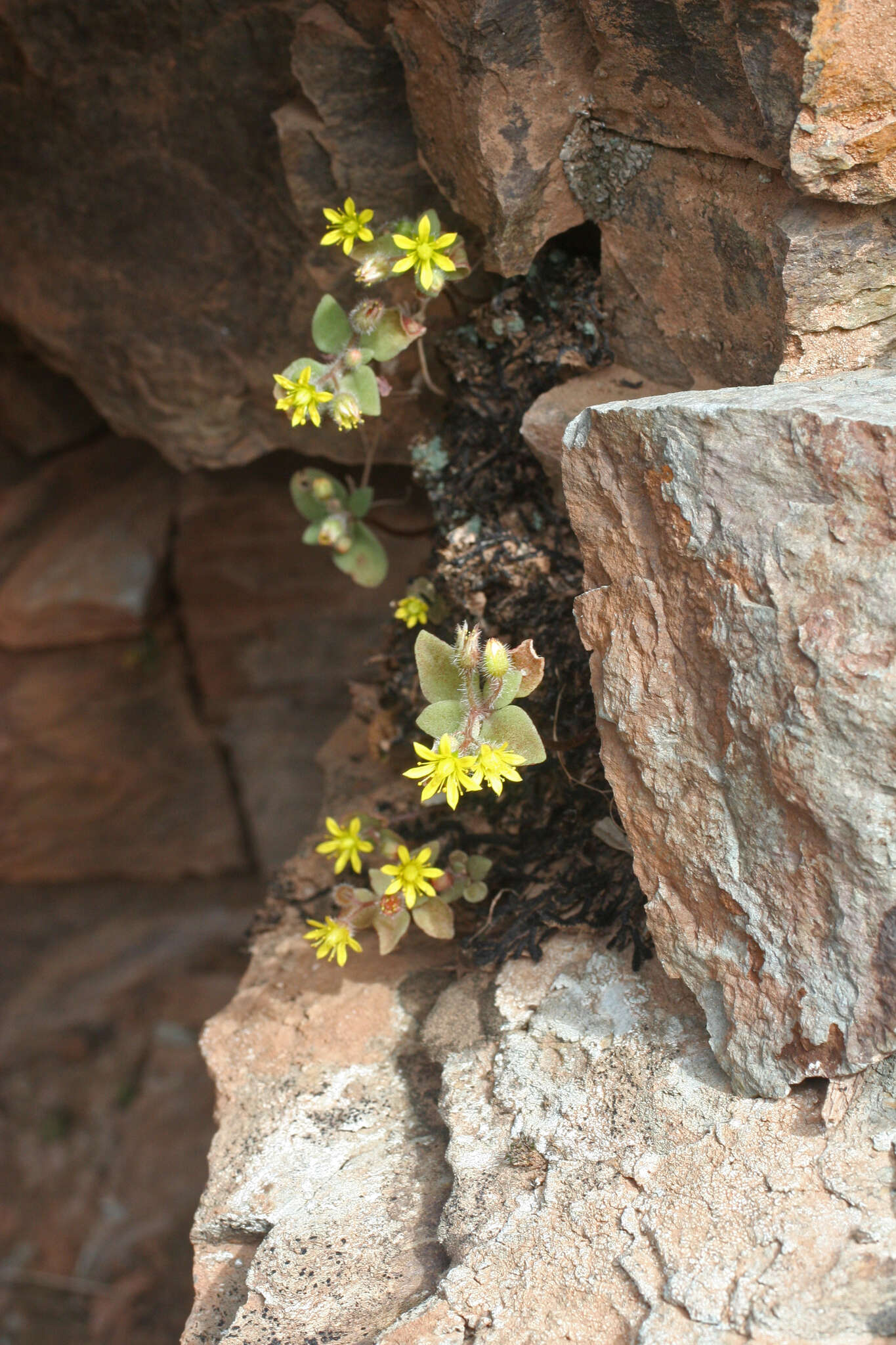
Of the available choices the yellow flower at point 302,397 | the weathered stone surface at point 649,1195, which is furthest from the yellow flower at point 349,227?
the weathered stone surface at point 649,1195

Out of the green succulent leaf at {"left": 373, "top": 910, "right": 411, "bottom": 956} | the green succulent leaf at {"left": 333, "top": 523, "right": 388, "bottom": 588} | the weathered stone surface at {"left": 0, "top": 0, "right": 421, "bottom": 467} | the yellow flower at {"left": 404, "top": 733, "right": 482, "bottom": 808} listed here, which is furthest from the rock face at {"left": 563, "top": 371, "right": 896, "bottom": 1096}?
the weathered stone surface at {"left": 0, "top": 0, "right": 421, "bottom": 467}

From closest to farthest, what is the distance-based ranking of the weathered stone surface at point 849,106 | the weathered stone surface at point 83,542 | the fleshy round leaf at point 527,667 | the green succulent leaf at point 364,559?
the weathered stone surface at point 849,106 < the fleshy round leaf at point 527,667 < the green succulent leaf at point 364,559 < the weathered stone surface at point 83,542

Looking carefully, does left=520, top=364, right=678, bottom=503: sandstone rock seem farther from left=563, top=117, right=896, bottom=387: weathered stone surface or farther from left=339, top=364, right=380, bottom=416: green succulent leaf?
left=339, top=364, right=380, bottom=416: green succulent leaf

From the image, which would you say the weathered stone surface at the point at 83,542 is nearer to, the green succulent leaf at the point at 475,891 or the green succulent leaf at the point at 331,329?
the green succulent leaf at the point at 331,329

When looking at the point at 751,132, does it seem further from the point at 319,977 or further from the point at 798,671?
the point at 319,977

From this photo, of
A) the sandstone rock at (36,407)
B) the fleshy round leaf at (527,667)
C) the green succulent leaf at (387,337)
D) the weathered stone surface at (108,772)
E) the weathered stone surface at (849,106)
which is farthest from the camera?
the weathered stone surface at (108,772)

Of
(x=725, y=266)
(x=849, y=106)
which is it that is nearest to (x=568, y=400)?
(x=725, y=266)

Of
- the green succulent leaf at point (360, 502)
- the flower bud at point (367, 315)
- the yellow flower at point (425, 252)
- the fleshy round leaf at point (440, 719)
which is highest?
the yellow flower at point (425, 252)

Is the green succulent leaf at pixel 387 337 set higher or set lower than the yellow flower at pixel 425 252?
lower
